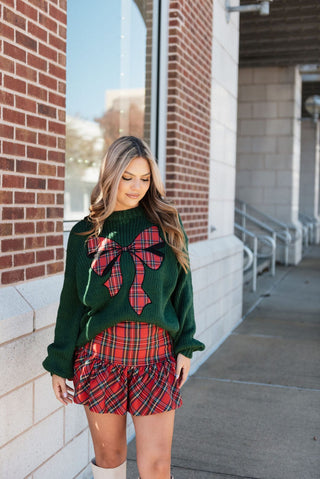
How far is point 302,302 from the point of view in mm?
8602

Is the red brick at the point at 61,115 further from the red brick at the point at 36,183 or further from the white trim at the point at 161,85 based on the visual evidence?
the white trim at the point at 161,85

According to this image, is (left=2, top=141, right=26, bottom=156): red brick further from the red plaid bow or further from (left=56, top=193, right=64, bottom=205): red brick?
the red plaid bow

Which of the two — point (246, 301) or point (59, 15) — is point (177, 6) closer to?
point (59, 15)

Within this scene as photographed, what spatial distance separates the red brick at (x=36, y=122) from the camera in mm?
2639

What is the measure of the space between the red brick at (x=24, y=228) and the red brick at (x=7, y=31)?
2.57ft

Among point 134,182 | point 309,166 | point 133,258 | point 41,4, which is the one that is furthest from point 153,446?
point 309,166

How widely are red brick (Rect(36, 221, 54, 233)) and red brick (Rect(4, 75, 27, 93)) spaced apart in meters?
0.61

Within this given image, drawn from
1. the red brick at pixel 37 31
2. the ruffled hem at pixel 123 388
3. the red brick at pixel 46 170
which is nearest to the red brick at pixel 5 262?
the red brick at pixel 46 170

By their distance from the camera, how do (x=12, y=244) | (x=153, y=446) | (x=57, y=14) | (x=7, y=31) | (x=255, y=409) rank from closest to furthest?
1. (x=153, y=446)
2. (x=7, y=31)
3. (x=12, y=244)
4. (x=57, y=14)
5. (x=255, y=409)

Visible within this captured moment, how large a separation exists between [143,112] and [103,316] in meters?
3.02

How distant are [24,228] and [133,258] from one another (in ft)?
2.03

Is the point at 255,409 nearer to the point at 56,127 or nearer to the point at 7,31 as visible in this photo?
the point at 56,127

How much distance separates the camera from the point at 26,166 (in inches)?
104

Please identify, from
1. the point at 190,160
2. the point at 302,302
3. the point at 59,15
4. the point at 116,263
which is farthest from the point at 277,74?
the point at 116,263
